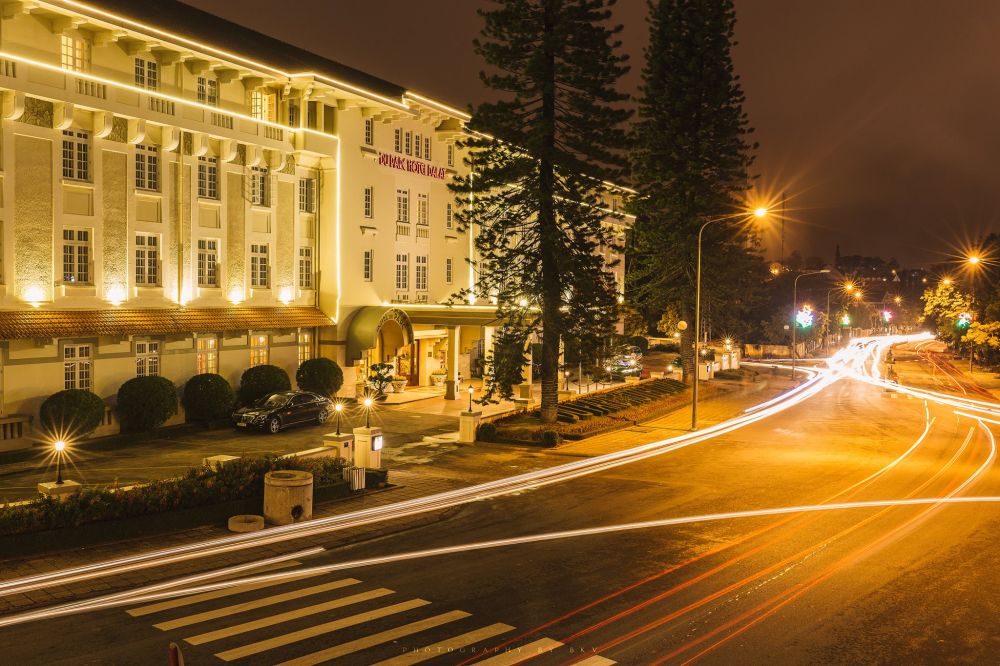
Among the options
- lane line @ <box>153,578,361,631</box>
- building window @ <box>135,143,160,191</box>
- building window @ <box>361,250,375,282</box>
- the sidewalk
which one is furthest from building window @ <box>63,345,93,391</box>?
lane line @ <box>153,578,361,631</box>

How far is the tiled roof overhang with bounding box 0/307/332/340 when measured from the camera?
2508 centimetres

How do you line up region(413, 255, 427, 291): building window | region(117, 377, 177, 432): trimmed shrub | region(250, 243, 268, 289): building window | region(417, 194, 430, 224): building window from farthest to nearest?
region(413, 255, 427, 291): building window < region(417, 194, 430, 224): building window < region(250, 243, 268, 289): building window < region(117, 377, 177, 432): trimmed shrub

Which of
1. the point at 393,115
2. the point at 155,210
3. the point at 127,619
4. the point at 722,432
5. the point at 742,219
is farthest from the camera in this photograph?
the point at 742,219

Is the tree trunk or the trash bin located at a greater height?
the tree trunk

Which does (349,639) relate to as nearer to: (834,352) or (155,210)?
(155,210)

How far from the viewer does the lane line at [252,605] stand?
11234 mm

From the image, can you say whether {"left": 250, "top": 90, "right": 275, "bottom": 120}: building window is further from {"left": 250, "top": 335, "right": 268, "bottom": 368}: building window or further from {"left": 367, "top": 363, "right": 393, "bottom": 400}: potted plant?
{"left": 367, "top": 363, "right": 393, "bottom": 400}: potted plant

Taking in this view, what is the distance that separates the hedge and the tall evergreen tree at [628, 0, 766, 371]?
33918 millimetres

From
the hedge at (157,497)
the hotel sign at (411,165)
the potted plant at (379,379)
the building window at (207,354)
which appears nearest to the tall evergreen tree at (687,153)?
the hotel sign at (411,165)

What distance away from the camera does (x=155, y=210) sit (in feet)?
97.8

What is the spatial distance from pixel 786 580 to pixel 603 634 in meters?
4.23

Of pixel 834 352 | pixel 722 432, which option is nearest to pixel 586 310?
pixel 722 432

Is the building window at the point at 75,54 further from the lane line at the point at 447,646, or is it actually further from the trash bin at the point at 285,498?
the lane line at the point at 447,646

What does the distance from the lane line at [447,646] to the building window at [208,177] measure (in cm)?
2509
